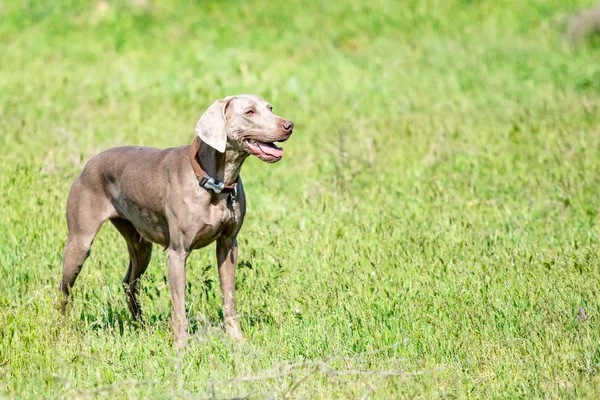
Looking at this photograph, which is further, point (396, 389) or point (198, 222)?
point (198, 222)

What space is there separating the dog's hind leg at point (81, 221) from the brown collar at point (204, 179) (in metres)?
0.86

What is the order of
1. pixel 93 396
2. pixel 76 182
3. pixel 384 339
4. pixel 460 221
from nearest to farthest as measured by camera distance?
pixel 93 396
pixel 384 339
pixel 76 182
pixel 460 221

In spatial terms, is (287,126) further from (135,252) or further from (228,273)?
(135,252)

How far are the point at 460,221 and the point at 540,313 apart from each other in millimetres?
2068

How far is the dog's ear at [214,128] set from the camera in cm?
525

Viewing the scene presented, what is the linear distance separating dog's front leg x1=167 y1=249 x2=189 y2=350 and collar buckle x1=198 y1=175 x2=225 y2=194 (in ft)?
1.45

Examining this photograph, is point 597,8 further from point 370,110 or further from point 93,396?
point 93,396

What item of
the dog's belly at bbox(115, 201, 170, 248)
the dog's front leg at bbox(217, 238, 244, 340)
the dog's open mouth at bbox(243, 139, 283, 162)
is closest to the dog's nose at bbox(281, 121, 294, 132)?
the dog's open mouth at bbox(243, 139, 283, 162)

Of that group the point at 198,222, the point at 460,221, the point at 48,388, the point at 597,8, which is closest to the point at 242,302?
the point at 198,222

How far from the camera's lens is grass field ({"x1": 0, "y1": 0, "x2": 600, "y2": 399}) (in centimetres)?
488

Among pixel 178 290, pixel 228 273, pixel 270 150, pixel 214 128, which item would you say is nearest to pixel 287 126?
pixel 270 150

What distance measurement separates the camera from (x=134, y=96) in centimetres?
1265

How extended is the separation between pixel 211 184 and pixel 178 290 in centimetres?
71

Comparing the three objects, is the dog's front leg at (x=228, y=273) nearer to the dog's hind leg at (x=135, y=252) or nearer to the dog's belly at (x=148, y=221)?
the dog's belly at (x=148, y=221)
